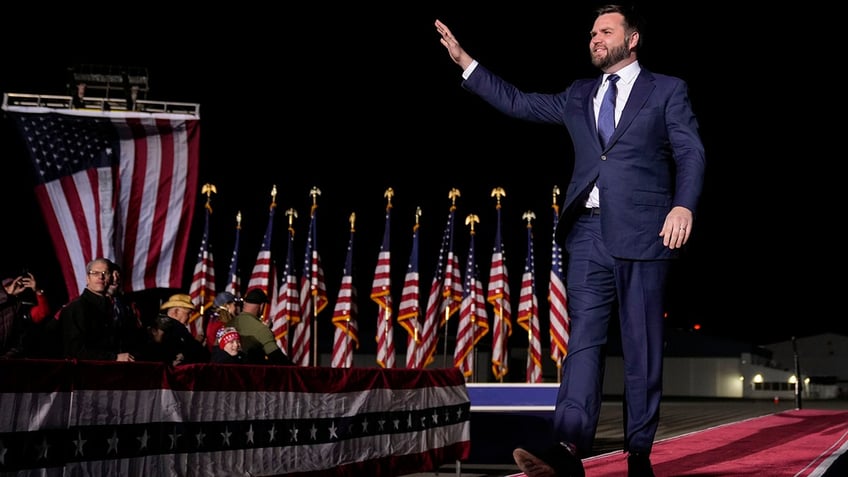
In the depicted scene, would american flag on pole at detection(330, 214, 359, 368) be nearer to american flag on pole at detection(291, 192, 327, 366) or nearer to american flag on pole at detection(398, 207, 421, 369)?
american flag on pole at detection(291, 192, 327, 366)

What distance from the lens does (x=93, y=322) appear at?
683 centimetres

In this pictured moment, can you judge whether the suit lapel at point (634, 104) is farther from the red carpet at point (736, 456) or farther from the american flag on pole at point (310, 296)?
the american flag on pole at point (310, 296)

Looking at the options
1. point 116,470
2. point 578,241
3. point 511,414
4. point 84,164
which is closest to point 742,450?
point 578,241

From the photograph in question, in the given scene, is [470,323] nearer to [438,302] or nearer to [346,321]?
[438,302]

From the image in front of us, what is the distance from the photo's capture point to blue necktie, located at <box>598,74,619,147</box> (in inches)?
135

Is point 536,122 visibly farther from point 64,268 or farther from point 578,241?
point 64,268

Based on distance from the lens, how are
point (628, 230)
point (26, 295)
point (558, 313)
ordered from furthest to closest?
point (558, 313) < point (26, 295) < point (628, 230)

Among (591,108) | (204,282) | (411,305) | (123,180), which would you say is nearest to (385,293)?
(411,305)

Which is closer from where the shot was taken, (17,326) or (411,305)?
(17,326)

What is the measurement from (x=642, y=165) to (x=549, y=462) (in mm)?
1152

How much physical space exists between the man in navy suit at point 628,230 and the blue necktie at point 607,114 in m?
0.01

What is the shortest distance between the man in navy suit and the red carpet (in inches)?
37.7

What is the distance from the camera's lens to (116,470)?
15.8 ft

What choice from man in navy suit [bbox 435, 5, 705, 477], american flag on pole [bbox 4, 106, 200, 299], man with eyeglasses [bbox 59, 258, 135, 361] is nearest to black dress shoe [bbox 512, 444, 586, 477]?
man in navy suit [bbox 435, 5, 705, 477]
